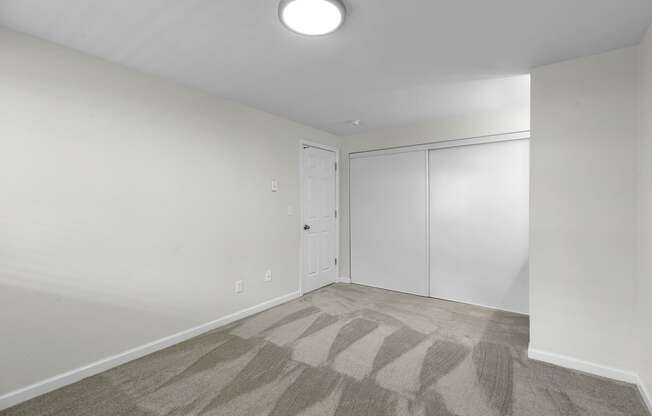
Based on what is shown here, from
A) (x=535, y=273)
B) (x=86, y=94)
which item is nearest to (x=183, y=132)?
(x=86, y=94)

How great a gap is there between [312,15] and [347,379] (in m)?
2.30

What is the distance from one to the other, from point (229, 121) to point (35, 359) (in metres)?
2.37

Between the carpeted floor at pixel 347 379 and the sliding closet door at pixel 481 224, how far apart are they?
580mm

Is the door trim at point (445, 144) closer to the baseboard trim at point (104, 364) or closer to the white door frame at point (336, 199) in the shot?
the white door frame at point (336, 199)

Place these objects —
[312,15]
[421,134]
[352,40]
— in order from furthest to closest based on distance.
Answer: [421,134], [352,40], [312,15]

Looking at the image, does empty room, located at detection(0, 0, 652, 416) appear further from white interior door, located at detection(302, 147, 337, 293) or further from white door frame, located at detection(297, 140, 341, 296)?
white interior door, located at detection(302, 147, 337, 293)

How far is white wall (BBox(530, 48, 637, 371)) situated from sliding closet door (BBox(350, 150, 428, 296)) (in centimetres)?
171

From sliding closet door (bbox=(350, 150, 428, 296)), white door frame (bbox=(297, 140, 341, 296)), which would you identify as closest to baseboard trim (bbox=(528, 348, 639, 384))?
sliding closet door (bbox=(350, 150, 428, 296))

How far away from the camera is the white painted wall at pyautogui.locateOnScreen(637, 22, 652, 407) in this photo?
182cm

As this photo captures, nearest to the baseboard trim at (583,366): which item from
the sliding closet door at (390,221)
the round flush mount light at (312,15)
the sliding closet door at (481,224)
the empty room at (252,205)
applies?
the empty room at (252,205)

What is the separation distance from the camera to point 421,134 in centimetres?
402

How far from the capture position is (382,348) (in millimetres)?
2578

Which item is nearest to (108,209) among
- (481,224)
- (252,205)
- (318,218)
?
(252,205)

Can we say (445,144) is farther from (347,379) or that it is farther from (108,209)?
(108,209)
